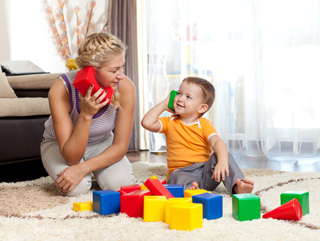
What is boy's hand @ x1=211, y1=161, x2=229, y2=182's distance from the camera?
1565mm

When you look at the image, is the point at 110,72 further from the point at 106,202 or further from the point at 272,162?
the point at 272,162

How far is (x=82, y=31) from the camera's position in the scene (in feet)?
12.7

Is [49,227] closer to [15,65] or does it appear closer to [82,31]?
[15,65]

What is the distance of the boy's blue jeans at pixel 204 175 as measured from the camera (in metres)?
1.61

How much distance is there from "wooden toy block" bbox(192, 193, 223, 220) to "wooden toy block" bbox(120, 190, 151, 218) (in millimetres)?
163

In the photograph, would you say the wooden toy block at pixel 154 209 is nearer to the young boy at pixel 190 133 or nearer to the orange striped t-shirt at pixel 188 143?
the young boy at pixel 190 133

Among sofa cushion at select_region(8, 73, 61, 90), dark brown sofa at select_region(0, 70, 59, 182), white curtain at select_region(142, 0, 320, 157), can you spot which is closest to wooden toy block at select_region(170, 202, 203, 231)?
dark brown sofa at select_region(0, 70, 59, 182)

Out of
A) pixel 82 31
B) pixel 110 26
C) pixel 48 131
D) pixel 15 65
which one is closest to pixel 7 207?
pixel 48 131

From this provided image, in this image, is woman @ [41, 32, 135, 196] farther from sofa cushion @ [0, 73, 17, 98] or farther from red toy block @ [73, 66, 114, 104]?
sofa cushion @ [0, 73, 17, 98]

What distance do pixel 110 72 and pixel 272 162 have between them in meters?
1.60

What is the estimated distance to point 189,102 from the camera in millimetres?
1805

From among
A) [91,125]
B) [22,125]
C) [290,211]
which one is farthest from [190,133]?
[22,125]

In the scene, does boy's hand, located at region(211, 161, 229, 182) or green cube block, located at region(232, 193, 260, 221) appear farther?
boy's hand, located at region(211, 161, 229, 182)

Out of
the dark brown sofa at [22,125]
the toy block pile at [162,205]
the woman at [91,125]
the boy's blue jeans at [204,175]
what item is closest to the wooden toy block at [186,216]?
the toy block pile at [162,205]
